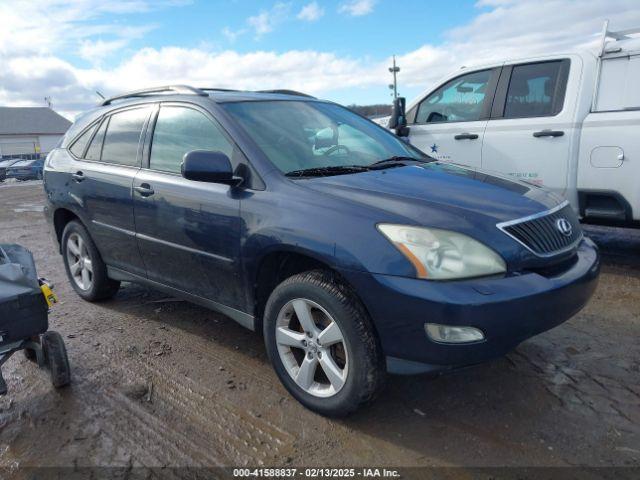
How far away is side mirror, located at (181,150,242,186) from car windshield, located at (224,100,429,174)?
0.96 feet

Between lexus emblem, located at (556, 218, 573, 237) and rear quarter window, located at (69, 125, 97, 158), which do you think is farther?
rear quarter window, located at (69, 125, 97, 158)

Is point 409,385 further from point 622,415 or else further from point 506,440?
point 622,415

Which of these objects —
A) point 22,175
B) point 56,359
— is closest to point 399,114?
point 56,359

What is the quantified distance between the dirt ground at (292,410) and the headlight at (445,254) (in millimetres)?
834

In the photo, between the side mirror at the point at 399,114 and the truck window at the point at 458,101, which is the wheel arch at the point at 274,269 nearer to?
the side mirror at the point at 399,114

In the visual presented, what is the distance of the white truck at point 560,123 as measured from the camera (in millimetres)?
4727

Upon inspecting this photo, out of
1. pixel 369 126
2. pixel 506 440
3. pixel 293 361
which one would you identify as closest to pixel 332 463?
pixel 293 361

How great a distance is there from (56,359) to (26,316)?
38 centimetres

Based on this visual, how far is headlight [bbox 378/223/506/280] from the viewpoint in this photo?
7.56ft

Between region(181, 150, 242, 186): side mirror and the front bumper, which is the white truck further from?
region(181, 150, 242, 186): side mirror

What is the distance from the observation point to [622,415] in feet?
8.54

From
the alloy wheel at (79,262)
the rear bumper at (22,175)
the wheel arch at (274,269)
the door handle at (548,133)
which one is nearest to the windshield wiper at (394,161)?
the wheel arch at (274,269)

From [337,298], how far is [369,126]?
1974 mm

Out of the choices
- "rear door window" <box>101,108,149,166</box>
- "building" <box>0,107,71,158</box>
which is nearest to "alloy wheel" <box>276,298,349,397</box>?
"rear door window" <box>101,108,149,166</box>
